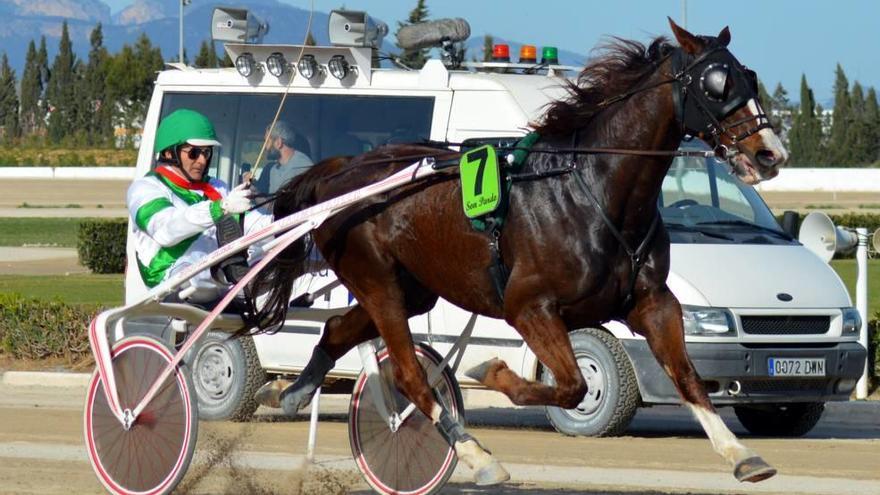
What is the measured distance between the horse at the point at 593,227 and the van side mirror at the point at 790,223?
12.3 feet

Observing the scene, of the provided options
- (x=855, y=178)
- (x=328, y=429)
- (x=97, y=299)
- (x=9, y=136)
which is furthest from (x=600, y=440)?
(x=9, y=136)

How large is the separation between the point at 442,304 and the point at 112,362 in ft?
10.8

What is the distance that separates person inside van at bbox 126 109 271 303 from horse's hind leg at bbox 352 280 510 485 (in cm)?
65

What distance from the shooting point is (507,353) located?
9.66 metres

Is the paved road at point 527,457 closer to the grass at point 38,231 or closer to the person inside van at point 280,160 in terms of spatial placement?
the person inside van at point 280,160

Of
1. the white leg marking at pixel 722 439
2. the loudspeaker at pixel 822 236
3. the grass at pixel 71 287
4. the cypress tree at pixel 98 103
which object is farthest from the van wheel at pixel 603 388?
the cypress tree at pixel 98 103

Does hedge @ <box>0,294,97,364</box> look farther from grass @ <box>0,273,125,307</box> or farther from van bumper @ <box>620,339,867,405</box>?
van bumper @ <box>620,339,867,405</box>

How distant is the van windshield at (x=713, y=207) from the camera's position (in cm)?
981

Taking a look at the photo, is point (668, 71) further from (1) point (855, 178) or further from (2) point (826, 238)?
(1) point (855, 178)

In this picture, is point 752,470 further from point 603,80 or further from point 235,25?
point 235,25

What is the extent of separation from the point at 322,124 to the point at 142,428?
3.86 metres

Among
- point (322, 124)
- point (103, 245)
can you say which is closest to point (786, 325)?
point (322, 124)

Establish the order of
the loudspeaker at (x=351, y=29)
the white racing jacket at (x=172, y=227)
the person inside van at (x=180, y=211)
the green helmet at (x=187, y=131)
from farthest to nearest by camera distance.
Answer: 1. the loudspeaker at (x=351, y=29)
2. the green helmet at (x=187, y=131)
3. the person inside van at (x=180, y=211)
4. the white racing jacket at (x=172, y=227)

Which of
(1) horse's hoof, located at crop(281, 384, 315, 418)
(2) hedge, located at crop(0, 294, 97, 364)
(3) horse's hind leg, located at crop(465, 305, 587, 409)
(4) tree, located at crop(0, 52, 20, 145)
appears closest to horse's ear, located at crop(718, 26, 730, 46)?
(3) horse's hind leg, located at crop(465, 305, 587, 409)
